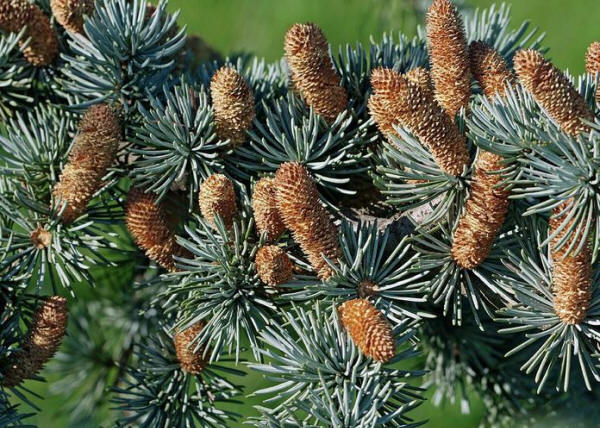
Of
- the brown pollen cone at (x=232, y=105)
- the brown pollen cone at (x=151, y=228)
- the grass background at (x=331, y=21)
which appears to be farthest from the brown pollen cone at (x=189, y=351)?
the grass background at (x=331, y=21)

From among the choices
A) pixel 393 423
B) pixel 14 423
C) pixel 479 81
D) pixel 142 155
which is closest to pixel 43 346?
pixel 14 423

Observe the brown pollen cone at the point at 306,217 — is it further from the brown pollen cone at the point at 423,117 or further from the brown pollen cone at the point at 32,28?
the brown pollen cone at the point at 32,28

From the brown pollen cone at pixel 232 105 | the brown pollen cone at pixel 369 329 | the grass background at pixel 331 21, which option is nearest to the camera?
the brown pollen cone at pixel 369 329

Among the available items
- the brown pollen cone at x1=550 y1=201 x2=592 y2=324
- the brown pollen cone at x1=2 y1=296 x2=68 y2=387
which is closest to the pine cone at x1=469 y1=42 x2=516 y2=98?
the brown pollen cone at x1=550 y1=201 x2=592 y2=324

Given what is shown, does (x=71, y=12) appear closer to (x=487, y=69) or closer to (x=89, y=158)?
(x=89, y=158)

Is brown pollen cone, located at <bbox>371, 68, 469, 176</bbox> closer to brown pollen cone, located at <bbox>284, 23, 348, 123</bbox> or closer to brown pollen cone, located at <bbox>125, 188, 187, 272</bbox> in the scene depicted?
brown pollen cone, located at <bbox>284, 23, 348, 123</bbox>

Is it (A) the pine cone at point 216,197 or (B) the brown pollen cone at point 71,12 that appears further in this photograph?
(B) the brown pollen cone at point 71,12

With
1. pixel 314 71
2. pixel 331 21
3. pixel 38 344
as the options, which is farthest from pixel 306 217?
pixel 331 21
